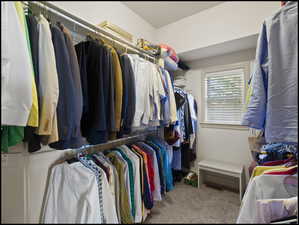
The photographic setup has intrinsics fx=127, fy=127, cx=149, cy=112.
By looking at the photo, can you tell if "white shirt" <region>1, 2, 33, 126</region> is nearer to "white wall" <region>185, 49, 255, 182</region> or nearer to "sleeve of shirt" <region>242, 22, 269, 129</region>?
"sleeve of shirt" <region>242, 22, 269, 129</region>

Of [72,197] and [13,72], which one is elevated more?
[13,72]

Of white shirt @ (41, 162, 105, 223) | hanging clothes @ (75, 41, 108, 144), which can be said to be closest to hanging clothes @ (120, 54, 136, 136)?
hanging clothes @ (75, 41, 108, 144)

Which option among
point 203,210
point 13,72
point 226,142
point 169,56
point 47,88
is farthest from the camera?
point 169,56

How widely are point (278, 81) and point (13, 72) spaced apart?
608 mm

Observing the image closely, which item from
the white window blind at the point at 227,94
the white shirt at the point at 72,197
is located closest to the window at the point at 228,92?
the white window blind at the point at 227,94

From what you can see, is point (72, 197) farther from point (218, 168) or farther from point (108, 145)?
point (218, 168)

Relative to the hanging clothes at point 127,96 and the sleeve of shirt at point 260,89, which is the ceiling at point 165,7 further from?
the hanging clothes at point 127,96

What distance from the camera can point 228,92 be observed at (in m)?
0.67

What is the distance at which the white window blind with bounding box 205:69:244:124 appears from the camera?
24.2 inches

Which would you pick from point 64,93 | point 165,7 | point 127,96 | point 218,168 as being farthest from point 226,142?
point 64,93

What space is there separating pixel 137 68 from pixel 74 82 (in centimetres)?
50

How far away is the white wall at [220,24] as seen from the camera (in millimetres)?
379

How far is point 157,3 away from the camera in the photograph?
1.51ft

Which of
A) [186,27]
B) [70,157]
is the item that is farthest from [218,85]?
[70,157]
